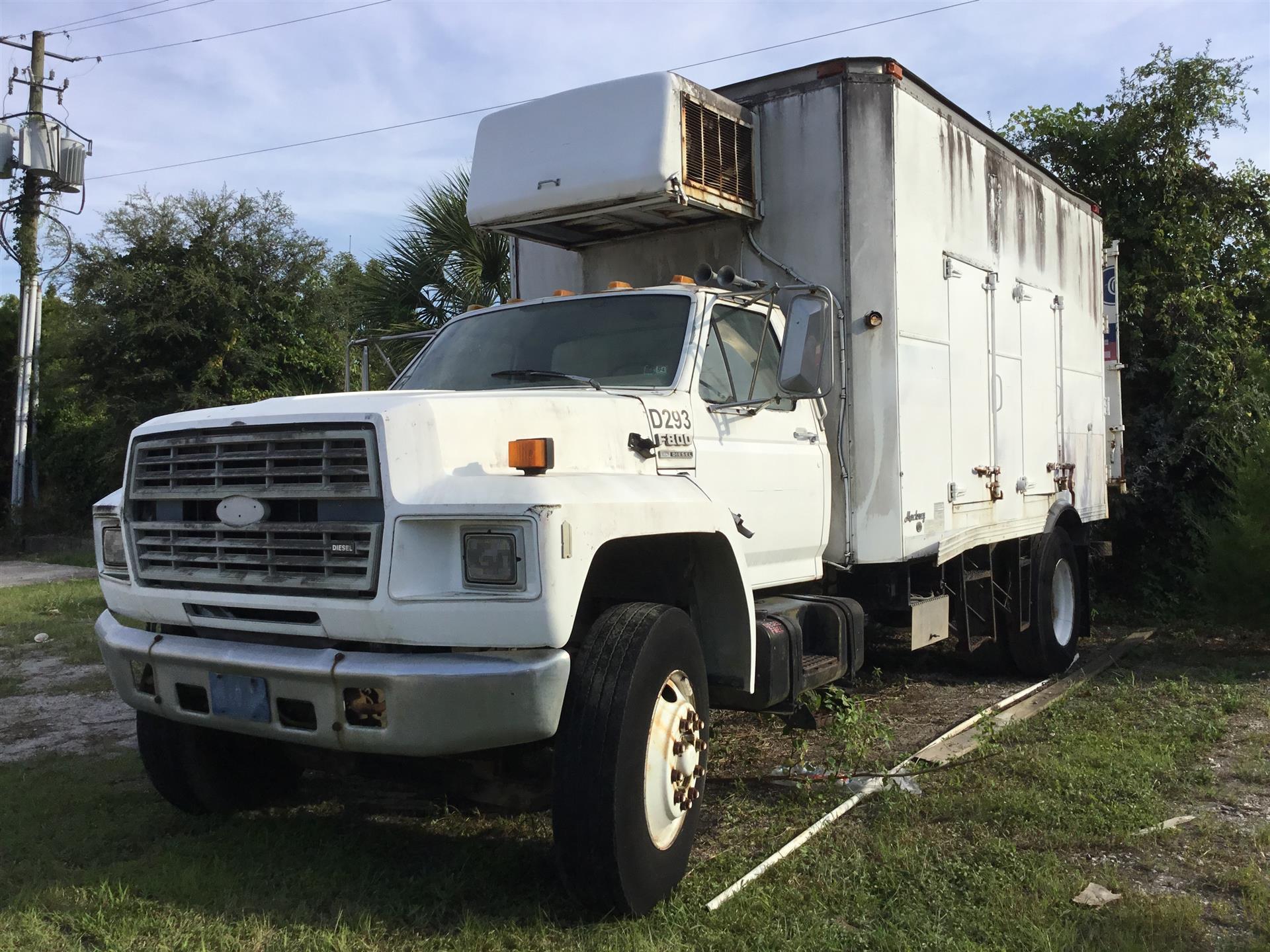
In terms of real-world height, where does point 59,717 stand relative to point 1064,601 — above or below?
below

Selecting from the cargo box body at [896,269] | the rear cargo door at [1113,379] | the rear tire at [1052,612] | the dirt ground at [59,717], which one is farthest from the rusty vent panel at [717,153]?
the rear cargo door at [1113,379]

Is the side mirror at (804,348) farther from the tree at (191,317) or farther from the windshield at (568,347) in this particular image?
the tree at (191,317)

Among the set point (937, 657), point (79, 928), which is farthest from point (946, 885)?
point (937, 657)

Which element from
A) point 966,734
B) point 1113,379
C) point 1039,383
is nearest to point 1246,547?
point 1113,379

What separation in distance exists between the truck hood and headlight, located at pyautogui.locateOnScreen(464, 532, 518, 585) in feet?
0.86

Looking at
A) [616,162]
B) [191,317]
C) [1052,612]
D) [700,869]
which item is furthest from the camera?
[191,317]

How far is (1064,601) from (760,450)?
178 inches

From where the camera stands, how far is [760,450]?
509 centimetres

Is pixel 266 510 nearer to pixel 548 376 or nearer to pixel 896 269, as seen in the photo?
pixel 548 376

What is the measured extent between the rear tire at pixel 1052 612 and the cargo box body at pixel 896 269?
16.1 inches

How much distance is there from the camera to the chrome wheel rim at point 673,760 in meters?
3.81

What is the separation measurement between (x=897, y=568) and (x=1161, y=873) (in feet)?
7.75

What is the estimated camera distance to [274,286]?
71.1ft

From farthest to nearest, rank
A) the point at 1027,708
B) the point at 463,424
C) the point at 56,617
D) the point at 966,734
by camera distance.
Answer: the point at 56,617 < the point at 1027,708 < the point at 966,734 < the point at 463,424
